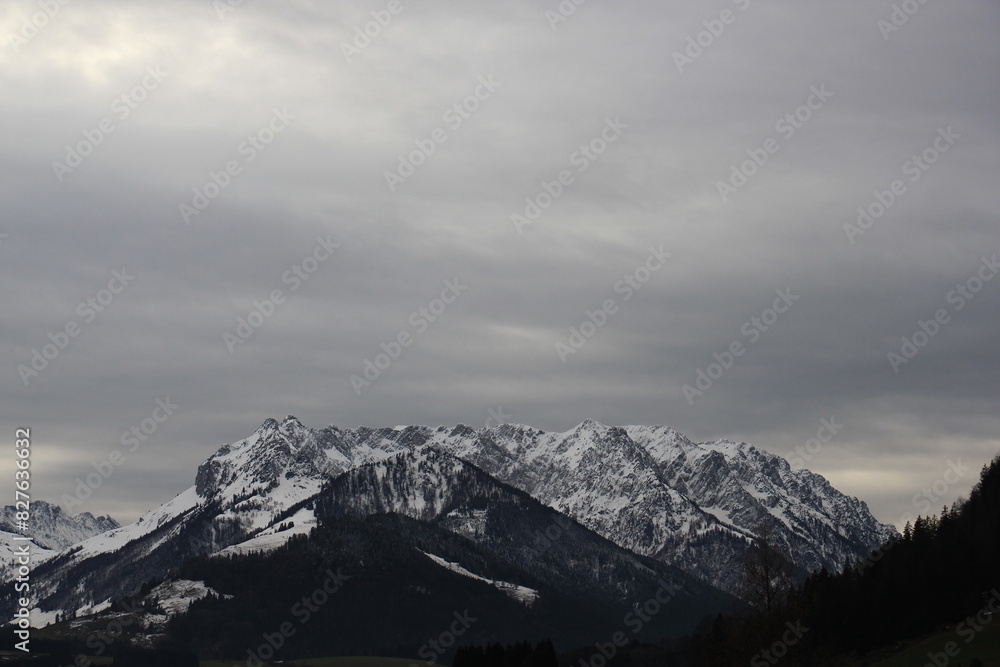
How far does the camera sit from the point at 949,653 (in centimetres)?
13312

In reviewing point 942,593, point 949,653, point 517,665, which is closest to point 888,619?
point 942,593

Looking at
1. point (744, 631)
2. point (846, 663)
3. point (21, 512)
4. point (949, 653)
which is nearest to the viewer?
point (744, 631)

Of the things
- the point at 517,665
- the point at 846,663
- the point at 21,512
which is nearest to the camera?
the point at 21,512

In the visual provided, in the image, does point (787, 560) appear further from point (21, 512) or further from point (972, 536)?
point (972, 536)

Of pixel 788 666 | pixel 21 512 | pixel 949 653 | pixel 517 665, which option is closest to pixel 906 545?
pixel 949 653

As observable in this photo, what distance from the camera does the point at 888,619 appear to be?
16550 centimetres

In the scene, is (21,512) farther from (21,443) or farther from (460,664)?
(460,664)

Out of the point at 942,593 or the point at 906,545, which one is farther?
the point at 906,545

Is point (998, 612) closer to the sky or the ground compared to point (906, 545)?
closer to the ground

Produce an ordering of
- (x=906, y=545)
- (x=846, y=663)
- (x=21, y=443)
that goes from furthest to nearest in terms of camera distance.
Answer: (x=906, y=545) < (x=846, y=663) < (x=21, y=443)

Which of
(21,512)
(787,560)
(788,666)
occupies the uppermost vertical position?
(21,512)

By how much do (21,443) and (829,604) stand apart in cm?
12470

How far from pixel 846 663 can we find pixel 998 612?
2400cm

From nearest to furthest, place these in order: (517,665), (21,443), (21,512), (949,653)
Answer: (21,443) → (21,512) → (949,653) → (517,665)
